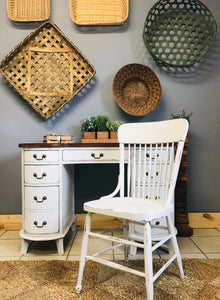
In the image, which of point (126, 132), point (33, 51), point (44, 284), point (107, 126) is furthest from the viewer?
point (33, 51)

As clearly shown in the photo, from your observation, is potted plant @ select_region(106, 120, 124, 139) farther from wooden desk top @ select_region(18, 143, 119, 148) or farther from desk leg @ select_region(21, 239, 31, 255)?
desk leg @ select_region(21, 239, 31, 255)

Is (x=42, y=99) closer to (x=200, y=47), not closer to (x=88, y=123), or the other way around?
(x=88, y=123)

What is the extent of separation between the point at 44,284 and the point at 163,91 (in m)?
1.97

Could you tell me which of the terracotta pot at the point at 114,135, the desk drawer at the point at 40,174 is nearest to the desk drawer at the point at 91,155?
the desk drawer at the point at 40,174

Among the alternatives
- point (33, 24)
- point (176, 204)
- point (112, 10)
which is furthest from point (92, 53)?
point (176, 204)

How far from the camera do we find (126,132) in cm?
182

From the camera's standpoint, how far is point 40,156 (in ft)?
6.34

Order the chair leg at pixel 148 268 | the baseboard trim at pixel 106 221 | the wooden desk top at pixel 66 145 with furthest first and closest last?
the baseboard trim at pixel 106 221, the wooden desk top at pixel 66 145, the chair leg at pixel 148 268

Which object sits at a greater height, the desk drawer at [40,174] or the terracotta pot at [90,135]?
the terracotta pot at [90,135]

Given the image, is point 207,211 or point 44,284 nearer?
point 44,284

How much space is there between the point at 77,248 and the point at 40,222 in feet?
1.28

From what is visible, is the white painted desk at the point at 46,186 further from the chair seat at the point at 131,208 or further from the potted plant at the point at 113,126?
the chair seat at the point at 131,208

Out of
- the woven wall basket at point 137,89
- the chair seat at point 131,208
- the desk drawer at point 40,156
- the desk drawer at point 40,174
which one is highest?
the woven wall basket at point 137,89

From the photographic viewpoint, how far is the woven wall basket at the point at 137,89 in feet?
8.02
